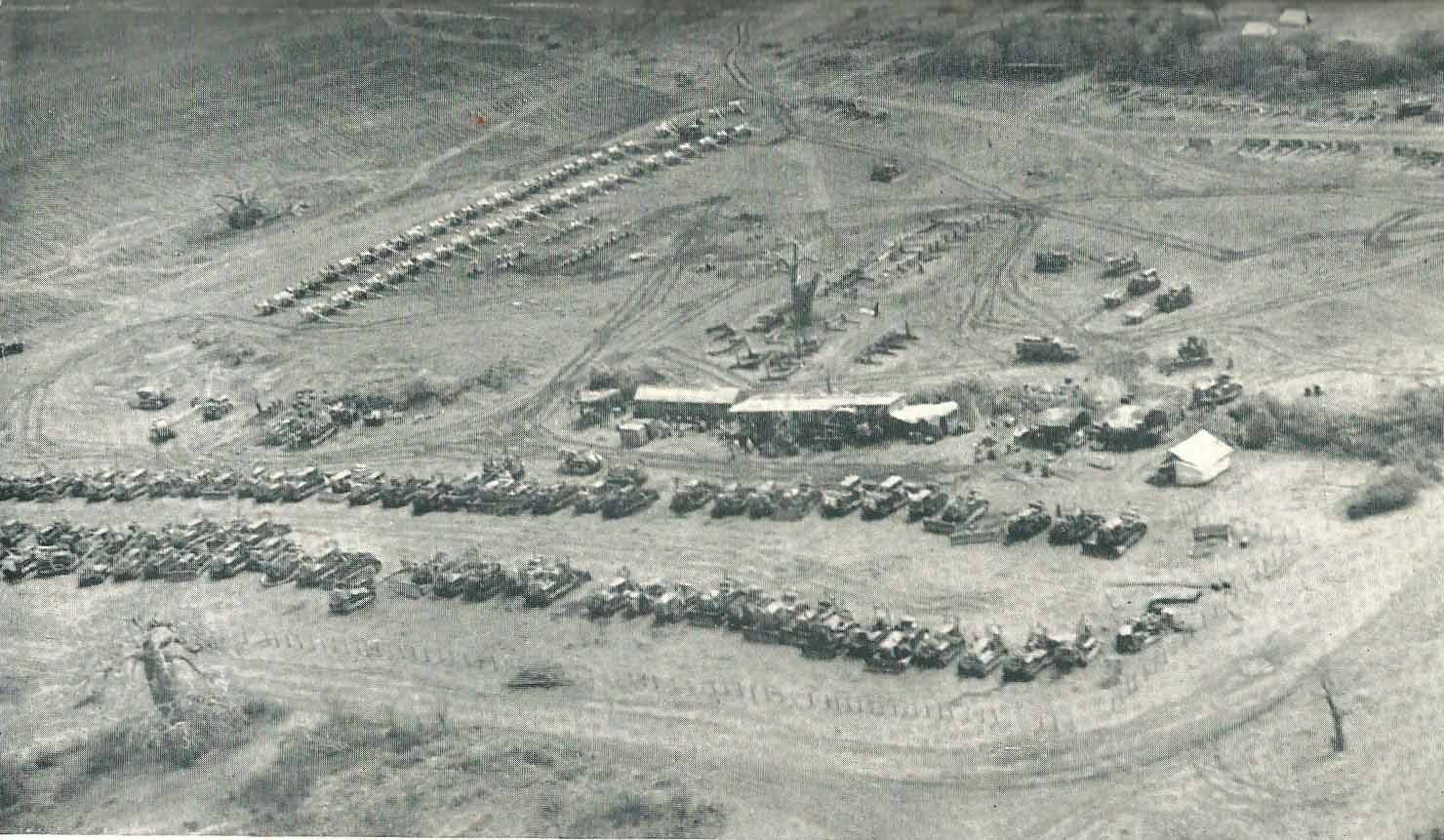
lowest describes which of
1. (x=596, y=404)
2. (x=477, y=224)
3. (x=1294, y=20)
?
(x=596, y=404)

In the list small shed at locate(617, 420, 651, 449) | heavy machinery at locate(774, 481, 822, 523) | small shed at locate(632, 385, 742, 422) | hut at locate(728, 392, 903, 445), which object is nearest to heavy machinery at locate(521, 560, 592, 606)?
heavy machinery at locate(774, 481, 822, 523)

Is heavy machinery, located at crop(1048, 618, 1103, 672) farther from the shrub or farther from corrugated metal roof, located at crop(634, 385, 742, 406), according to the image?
corrugated metal roof, located at crop(634, 385, 742, 406)

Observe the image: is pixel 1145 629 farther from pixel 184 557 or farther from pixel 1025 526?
pixel 184 557

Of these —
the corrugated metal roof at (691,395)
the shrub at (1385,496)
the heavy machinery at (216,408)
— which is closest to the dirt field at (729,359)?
the heavy machinery at (216,408)

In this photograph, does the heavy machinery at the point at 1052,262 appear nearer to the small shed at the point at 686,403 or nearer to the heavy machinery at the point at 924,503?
the small shed at the point at 686,403

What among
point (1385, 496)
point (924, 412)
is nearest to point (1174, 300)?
point (924, 412)

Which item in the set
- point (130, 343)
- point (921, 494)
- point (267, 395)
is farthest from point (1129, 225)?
point (130, 343)
